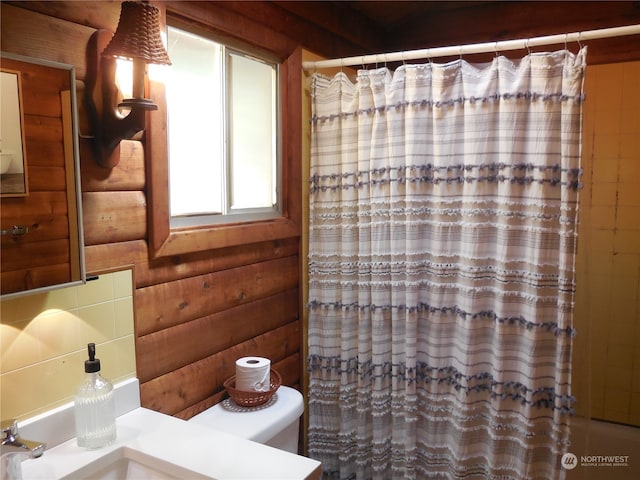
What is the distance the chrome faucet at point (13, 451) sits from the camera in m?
1.02

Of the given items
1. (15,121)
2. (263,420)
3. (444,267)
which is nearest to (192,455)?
(263,420)

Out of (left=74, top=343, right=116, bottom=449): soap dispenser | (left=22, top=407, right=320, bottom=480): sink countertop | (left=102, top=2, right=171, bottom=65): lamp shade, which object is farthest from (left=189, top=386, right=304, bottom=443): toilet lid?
(left=102, top=2, right=171, bottom=65): lamp shade

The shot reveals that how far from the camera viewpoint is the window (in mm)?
1645

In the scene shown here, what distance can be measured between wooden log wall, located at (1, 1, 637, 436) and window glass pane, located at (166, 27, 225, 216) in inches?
4.3

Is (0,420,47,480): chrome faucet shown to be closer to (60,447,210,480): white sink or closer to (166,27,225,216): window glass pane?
(60,447,210,480): white sink

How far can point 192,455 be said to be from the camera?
3.96 feet

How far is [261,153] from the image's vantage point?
2.02m

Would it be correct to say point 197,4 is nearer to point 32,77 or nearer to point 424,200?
point 32,77

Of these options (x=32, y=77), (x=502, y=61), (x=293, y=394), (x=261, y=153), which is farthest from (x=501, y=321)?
(x=32, y=77)

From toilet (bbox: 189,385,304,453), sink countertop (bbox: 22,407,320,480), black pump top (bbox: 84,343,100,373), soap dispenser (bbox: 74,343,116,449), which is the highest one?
black pump top (bbox: 84,343,100,373)

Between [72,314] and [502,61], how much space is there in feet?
5.32

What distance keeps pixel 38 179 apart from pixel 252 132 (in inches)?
37.8

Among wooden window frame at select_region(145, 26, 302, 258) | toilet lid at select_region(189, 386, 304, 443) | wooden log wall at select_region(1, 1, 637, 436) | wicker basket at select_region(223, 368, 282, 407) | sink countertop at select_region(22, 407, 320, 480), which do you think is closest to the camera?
sink countertop at select_region(22, 407, 320, 480)

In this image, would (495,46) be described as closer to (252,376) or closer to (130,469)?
(252,376)
